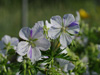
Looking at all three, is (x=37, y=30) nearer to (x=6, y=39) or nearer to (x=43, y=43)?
(x=43, y=43)

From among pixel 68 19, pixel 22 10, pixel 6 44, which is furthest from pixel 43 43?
pixel 22 10

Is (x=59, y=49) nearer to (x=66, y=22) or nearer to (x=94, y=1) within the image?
(x=66, y=22)

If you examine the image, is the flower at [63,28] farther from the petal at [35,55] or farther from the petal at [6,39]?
the petal at [6,39]

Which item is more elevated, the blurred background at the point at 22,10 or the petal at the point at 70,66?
the blurred background at the point at 22,10

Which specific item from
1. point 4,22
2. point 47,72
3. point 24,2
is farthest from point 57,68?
point 24,2

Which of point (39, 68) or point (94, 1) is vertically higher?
point (94, 1)

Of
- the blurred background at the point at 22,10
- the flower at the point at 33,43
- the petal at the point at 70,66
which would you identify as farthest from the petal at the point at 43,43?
the blurred background at the point at 22,10

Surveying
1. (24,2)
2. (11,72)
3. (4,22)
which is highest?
(24,2)

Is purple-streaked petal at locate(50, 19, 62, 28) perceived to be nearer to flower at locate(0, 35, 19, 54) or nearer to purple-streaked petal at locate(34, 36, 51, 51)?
purple-streaked petal at locate(34, 36, 51, 51)
